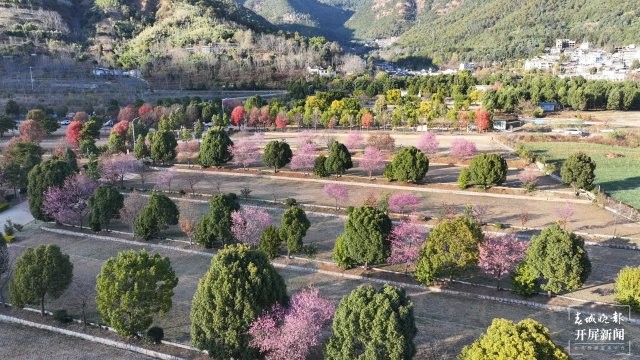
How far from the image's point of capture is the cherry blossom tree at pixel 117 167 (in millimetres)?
38656

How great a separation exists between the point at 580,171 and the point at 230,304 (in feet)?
92.1

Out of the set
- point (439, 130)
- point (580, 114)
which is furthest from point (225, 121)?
point (580, 114)

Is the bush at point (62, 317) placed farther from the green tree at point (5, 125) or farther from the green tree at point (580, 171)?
the green tree at point (5, 125)

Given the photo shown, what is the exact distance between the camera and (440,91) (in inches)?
3024

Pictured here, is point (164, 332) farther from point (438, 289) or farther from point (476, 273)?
point (476, 273)

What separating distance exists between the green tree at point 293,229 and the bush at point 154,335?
8.67 m

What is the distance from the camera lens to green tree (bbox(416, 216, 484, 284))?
72.7 feet

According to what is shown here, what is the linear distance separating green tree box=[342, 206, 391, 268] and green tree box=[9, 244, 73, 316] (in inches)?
517

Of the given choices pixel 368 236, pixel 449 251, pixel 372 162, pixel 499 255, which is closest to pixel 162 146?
pixel 372 162

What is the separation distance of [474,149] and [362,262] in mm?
25433

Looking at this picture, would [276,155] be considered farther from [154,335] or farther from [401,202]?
[154,335]

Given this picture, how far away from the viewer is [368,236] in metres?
24.1

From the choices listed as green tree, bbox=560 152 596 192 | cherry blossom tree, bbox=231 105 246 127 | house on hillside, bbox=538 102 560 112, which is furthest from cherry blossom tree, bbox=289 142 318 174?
house on hillside, bbox=538 102 560 112

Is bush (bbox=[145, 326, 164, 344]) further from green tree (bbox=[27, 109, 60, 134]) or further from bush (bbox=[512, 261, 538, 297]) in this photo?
green tree (bbox=[27, 109, 60, 134])
